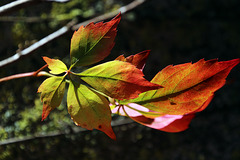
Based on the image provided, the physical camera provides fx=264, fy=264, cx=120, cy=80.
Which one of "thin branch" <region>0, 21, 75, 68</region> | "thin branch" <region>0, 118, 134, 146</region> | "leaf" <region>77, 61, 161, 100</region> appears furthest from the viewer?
"thin branch" <region>0, 118, 134, 146</region>

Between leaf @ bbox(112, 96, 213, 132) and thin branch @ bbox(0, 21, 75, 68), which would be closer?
leaf @ bbox(112, 96, 213, 132)

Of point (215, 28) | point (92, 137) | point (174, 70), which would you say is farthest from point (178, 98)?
point (215, 28)

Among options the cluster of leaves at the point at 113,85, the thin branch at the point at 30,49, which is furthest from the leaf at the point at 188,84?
the thin branch at the point at 30,49

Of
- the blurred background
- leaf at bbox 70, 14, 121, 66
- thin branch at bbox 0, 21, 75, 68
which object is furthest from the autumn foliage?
the blurred background

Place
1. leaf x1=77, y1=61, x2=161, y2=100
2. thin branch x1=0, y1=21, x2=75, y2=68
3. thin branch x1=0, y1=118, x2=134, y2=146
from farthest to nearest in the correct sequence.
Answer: thin branch x1=0, y1=118, x2=134, y2=146 < thin branch x1=0, y1=21, x2=75, y2=68 < leaf x1=77, y1=61, x2=161, y2=100

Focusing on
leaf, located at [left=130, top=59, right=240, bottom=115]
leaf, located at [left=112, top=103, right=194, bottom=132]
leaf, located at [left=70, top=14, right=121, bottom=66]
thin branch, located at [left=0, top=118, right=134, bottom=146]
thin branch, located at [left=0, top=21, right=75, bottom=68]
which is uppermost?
leaf, located at [left=70, top=14, right=121, bottom=66]

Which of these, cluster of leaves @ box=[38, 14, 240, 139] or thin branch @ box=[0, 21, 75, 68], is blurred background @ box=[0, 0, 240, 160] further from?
cluster of leaves @ box=[38, 14, 240, 139]

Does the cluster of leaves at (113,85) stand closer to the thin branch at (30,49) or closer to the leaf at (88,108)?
the leaf at (88,108)
